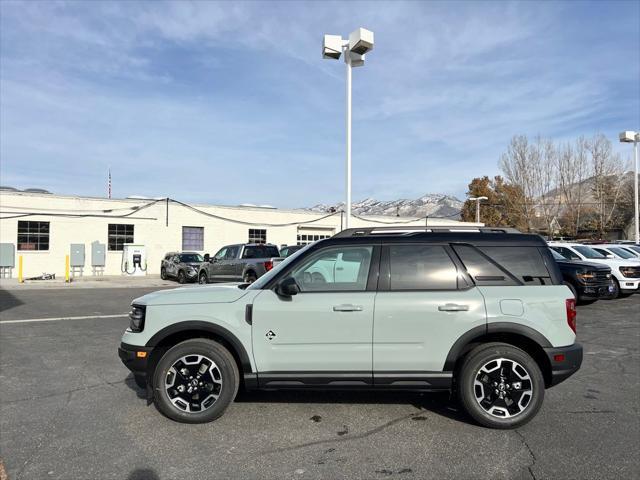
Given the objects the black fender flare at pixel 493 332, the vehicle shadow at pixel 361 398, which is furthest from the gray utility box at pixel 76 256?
the black fender flare at pixel 493 332

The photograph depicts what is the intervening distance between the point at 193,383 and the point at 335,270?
169 centimetres

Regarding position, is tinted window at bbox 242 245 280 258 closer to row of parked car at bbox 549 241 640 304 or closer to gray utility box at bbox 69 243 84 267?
row of parked car at bbox 549 241 640 304

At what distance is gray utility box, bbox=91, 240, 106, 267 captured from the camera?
24875 mm

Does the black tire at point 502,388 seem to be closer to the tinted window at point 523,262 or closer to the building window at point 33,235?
the tinted window at point 523,262

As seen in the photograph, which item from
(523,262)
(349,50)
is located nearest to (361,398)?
(523,262)

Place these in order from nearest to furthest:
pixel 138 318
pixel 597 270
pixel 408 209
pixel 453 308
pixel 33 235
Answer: pixel 453 308 → pixel 138 318 → pixel 597 270 → pixel 33 235 → pixel 408 209

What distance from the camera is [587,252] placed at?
15.6 meters

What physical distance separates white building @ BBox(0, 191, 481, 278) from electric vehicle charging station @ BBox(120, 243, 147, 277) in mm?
421

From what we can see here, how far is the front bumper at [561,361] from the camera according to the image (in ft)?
14.3

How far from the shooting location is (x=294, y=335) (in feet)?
14.4

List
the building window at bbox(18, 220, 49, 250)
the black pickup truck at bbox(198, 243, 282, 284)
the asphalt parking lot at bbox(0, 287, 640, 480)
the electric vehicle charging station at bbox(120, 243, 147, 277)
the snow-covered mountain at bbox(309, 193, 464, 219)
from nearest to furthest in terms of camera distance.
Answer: the asphalt parking lot at bbox(0, 287, 640, 480) → the black pickup truck at bbox(198, 243, 282, 284) → the building window at bbox(18, 220, 49, 250) → the electric vehicle charging station at bbox(120, 243, 147, 277) → the snow-covered mountain at bbox(309, 193, 464, 219)

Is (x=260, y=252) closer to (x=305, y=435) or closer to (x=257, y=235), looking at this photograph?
(x=305, y=435)

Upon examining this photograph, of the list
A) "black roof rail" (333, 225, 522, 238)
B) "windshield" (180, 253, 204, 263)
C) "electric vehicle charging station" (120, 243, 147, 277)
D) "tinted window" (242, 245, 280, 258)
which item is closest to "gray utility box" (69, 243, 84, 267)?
"electric vehicle charging station" (120, 243, 147, 277)

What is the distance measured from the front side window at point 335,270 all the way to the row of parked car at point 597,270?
8.51 meters
